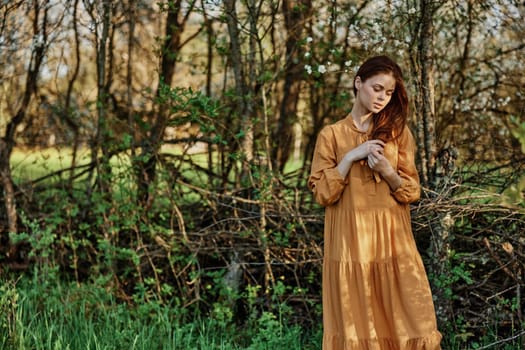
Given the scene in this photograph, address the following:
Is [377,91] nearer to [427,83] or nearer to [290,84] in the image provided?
[427,83]

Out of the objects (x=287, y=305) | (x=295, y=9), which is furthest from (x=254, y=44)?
(x=287, y=305)

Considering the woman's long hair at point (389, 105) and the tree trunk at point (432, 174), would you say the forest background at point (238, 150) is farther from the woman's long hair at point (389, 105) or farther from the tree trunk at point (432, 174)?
the woman's long hair at point (389, 105)

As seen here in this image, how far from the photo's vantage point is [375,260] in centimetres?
334

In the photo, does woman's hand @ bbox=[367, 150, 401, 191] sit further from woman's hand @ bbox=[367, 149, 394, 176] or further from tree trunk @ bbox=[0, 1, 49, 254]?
tree trunk @ bbox=[0, 1, 49, 254]

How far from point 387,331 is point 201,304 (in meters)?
2.07

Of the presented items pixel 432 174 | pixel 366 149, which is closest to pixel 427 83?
pixel 432 174

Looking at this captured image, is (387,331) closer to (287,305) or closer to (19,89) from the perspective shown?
(287,305)

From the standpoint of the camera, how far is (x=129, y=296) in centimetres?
530

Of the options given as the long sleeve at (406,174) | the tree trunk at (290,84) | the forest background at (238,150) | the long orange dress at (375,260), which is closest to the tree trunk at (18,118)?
the forest background at (238,150)

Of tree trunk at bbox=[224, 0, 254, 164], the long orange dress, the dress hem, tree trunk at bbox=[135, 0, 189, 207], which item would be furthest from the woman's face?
tree trunk at bbox=[135, 0, 189, 207]

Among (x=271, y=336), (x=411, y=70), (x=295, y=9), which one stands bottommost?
(x=271, y=336)

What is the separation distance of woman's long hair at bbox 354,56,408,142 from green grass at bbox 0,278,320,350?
154 centimetres

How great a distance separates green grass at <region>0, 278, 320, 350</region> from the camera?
4.29 meters

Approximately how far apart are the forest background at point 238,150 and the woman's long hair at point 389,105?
81 cm
